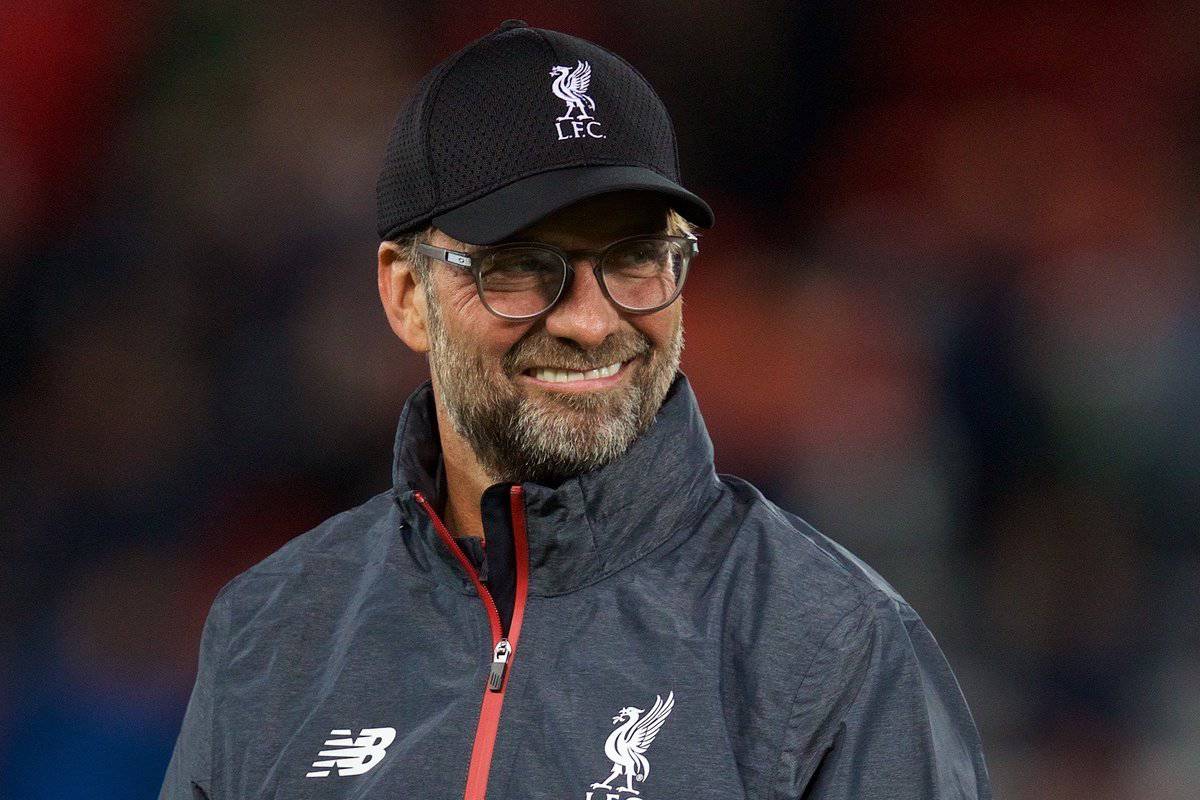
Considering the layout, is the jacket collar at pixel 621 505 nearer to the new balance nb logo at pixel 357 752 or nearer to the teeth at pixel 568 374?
the teeth at pixel 568 374

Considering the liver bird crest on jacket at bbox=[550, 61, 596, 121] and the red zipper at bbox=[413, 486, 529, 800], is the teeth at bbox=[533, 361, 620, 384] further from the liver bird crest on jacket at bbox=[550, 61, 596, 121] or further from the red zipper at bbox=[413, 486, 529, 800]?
the liver bird crest on jacket at bbox=[550, 61, 596, 121]

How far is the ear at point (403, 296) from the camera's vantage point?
1724mm

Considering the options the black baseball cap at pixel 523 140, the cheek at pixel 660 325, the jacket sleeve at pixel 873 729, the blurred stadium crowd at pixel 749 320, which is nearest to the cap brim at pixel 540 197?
the black baseball cap at pixel 523 140

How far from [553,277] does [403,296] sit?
0.98ft

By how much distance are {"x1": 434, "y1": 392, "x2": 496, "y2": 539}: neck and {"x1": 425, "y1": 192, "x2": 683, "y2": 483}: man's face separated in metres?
0.08

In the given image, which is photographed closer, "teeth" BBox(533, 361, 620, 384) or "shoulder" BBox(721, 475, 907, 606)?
"shoulder" BBox(721, 475, 907, 606)

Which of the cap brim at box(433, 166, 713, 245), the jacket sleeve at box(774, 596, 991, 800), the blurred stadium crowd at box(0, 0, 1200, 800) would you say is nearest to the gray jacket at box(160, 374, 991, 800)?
the jacket sleeve at box(774, 596, 991, 800)

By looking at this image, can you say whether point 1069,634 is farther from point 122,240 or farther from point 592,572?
point 122,240

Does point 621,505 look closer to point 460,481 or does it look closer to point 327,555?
point 460,481

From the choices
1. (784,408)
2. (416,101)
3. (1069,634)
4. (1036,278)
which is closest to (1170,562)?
(1069,634)

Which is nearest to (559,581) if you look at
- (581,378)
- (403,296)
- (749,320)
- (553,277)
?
(581,378)

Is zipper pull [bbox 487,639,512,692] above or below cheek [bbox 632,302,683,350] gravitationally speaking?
below

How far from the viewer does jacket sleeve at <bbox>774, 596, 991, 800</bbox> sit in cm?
130

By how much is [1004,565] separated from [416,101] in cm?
206
